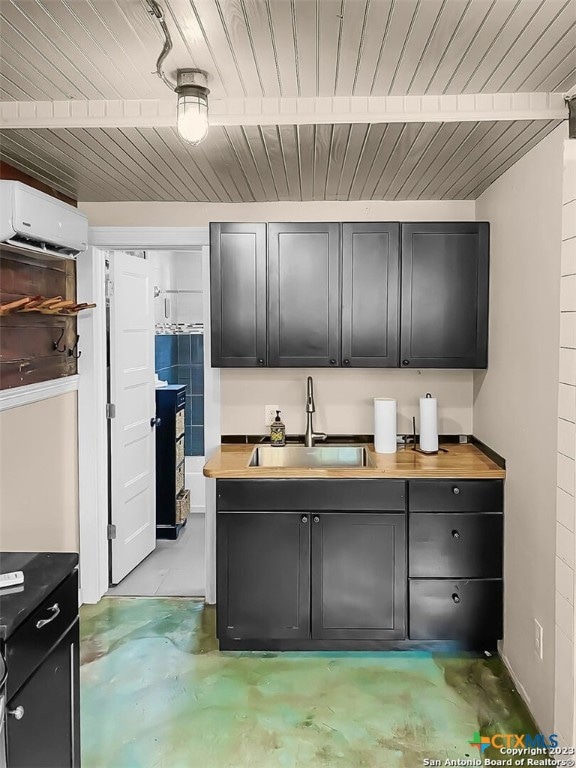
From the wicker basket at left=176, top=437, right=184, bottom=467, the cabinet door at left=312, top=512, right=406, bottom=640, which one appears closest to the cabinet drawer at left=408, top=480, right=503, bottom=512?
the cabinet door at left=312, top=512, right=406, bottom=640

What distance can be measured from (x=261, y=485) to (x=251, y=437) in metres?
0.66

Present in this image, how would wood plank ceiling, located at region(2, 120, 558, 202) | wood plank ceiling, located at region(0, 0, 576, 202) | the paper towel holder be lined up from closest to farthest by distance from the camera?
wood plank ceiling, located at region(0, 0, 576, 202) < wood plank ceiling, located at region(2, 120, 558, 202) < the paper towel holder

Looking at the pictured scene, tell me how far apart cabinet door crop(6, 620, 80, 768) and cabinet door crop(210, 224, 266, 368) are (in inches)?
67.6

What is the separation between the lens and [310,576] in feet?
10.2

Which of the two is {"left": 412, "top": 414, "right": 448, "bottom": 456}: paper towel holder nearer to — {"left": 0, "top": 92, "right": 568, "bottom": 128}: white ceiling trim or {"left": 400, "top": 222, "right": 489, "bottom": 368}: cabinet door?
{"left": 400, "top": 222, "right": 489, "bottom": 368}: cabinet door

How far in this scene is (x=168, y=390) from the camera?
16.0 feet

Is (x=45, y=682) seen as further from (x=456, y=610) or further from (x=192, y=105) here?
(x=456, y=610)

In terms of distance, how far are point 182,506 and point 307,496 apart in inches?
85.2

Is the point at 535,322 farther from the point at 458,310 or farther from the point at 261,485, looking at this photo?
the point at 261,485

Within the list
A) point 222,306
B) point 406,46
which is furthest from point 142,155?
point 406,46

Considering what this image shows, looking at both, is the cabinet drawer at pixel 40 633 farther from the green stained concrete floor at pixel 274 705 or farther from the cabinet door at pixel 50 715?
the green stained concrete floor at pixel 274 705

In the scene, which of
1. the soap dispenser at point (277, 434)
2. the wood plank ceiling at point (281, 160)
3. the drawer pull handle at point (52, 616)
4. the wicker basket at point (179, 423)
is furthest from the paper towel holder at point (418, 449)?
the drawer pull handle at point (52, 616)

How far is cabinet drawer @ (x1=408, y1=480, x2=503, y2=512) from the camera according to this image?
305 centimetres

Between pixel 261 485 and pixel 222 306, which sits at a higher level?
pixel 222 306
